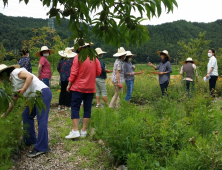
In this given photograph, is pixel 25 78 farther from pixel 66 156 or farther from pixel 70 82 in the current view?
pixel 66 156

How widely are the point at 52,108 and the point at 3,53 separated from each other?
315 centimetres

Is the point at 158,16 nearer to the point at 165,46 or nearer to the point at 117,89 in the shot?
the point at 117,89

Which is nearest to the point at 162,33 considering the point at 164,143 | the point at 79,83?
the point at 79,83

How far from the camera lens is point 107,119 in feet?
13.0

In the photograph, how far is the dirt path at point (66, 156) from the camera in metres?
3.39

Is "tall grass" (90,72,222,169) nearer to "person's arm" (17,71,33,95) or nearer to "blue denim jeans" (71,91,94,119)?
"blue denim jeans" (71,91,94,119)

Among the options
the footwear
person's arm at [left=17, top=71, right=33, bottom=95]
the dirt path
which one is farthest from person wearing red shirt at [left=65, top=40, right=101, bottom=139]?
person's arm at [left=17, top=71, right=33, bottom=95]

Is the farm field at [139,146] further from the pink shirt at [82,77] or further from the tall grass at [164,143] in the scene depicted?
the pink shirt at [82,77]

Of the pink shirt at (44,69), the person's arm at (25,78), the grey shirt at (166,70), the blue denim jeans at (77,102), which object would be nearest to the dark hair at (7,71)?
the person's arm at (25,78)

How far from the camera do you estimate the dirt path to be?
11.1 feet

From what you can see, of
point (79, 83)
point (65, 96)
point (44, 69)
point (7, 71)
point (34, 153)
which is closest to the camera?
point (7, 71)

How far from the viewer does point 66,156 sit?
12.2 ft

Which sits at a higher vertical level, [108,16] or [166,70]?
[108,16]

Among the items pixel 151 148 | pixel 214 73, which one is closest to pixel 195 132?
pixel 151 148
